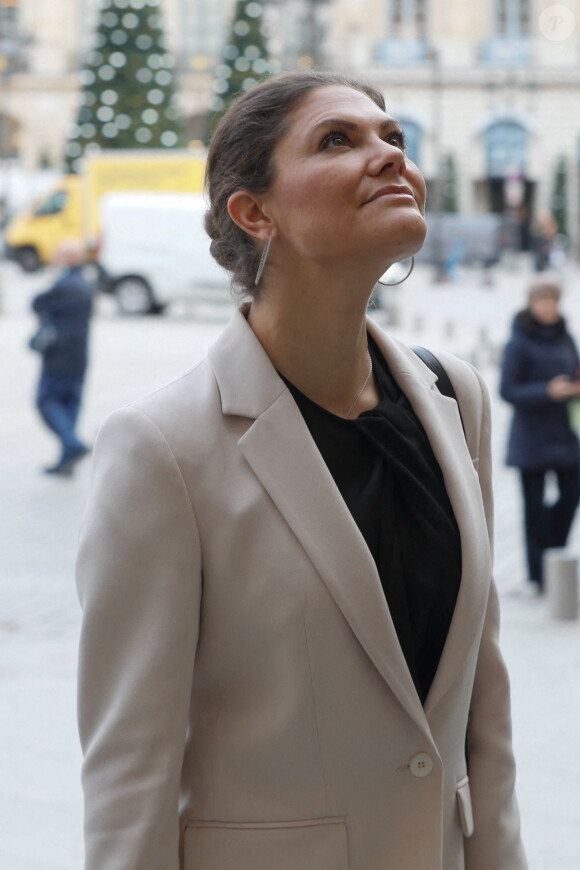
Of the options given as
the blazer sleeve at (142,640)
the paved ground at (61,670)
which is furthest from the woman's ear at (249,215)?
the paved ground at (61,670)

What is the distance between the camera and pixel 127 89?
43250mm

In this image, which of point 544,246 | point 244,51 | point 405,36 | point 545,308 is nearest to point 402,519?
point 545,308

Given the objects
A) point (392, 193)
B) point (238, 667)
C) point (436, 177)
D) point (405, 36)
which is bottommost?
point (436, 177)

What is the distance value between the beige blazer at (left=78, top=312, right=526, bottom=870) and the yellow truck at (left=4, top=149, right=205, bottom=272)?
26017mm

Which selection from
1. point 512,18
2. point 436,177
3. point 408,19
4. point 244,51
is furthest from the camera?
point 408,19

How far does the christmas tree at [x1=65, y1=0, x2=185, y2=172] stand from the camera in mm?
43000

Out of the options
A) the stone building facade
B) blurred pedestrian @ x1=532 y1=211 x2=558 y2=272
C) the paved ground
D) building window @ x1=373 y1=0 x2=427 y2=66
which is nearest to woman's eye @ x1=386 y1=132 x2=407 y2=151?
the paved ground

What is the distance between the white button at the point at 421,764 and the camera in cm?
171

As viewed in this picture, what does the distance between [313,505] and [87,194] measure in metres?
29.1

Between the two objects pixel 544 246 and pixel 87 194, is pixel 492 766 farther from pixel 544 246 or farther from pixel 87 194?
pixel 544 246

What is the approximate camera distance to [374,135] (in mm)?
1735

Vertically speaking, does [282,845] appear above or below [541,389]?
above

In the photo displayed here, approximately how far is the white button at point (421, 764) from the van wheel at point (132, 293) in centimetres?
2186

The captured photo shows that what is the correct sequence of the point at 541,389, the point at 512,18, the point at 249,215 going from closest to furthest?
the point at 249,215, the point at 541,389, the point at 512,18
